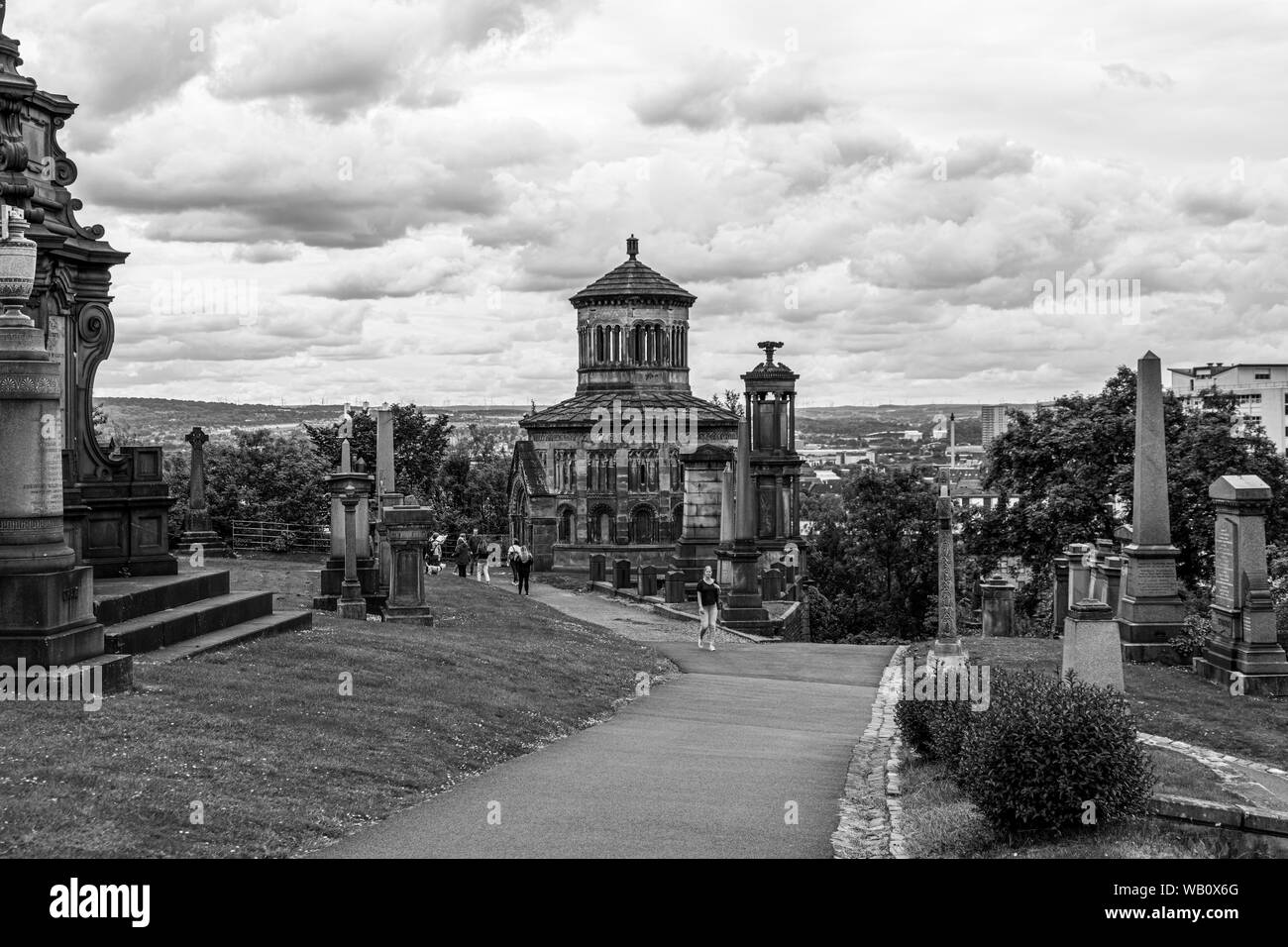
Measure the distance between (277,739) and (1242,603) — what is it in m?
13.3

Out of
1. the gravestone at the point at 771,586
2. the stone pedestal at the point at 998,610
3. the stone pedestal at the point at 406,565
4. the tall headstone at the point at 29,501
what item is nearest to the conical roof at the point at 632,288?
the gravestone at the point at 771,586

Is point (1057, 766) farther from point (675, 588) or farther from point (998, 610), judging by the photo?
point (675, 588)

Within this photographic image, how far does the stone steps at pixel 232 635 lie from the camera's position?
45.0ft

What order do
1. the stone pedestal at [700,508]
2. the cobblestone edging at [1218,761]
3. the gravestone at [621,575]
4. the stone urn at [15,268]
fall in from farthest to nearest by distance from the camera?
the gravestone at [621,575] < the stone pedestal at [700,508] < the cobblestone edging at [1218,761] < the stone urn at [15,268]

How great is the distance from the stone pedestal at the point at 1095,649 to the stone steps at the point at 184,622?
30.2 ft

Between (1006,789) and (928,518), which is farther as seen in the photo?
(928,518)

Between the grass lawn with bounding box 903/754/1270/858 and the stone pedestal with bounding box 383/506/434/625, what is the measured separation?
40.7ft

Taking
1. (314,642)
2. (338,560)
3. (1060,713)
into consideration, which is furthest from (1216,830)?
(338,560)

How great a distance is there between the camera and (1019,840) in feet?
29.7

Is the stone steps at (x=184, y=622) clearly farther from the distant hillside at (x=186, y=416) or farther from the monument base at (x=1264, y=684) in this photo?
the distant hillside at (x=186, y=416)

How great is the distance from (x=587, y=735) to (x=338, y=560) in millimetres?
10853

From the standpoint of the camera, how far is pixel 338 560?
24.0 meters
